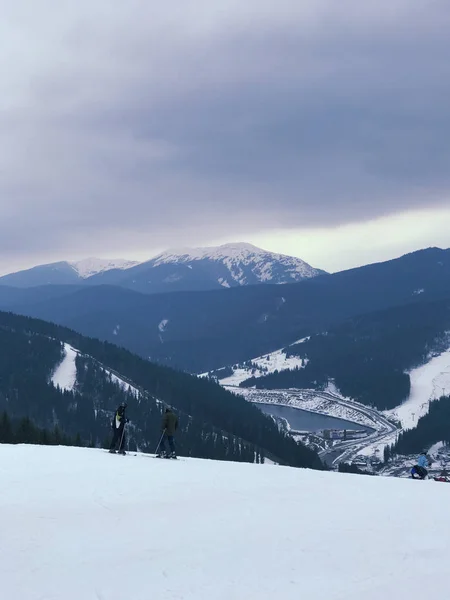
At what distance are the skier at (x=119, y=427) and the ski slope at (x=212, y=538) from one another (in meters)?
6.32

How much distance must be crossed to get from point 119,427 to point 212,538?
17220 millimetres

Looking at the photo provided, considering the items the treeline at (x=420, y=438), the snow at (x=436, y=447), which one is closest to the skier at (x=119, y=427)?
the treeline at (x=420, y=438)

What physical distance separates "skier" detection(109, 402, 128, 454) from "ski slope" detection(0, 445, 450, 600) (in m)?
6.32

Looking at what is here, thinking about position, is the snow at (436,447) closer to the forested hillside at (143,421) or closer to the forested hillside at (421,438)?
the forested hillside at (421,438)

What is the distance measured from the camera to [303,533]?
16.1 meters

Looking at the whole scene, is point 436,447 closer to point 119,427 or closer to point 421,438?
point 421,438

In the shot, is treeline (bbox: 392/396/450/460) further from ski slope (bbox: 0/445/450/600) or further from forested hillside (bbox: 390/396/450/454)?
ski slope (bbox: 0/445/450/600)

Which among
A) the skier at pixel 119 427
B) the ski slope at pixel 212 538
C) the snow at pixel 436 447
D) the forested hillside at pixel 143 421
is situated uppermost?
the skier at pixel 119 427

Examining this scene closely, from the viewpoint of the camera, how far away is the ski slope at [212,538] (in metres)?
12.2

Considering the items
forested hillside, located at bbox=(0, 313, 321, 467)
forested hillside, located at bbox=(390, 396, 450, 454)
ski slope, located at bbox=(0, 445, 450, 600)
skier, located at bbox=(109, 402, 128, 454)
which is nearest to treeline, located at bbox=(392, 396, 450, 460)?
forested hillside, located at bbox=(390, 396, 450, 454)

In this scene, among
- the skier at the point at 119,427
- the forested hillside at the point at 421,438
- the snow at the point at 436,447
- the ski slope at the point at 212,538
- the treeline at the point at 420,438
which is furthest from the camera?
the forested hillside at the point at 421,438

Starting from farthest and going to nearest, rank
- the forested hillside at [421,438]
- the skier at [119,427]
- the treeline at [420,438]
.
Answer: the forested hillside at [421,438] → the treeline at [420,438] → the skier at [119,427]

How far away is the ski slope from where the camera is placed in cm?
1225

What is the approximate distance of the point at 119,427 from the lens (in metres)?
31.7
